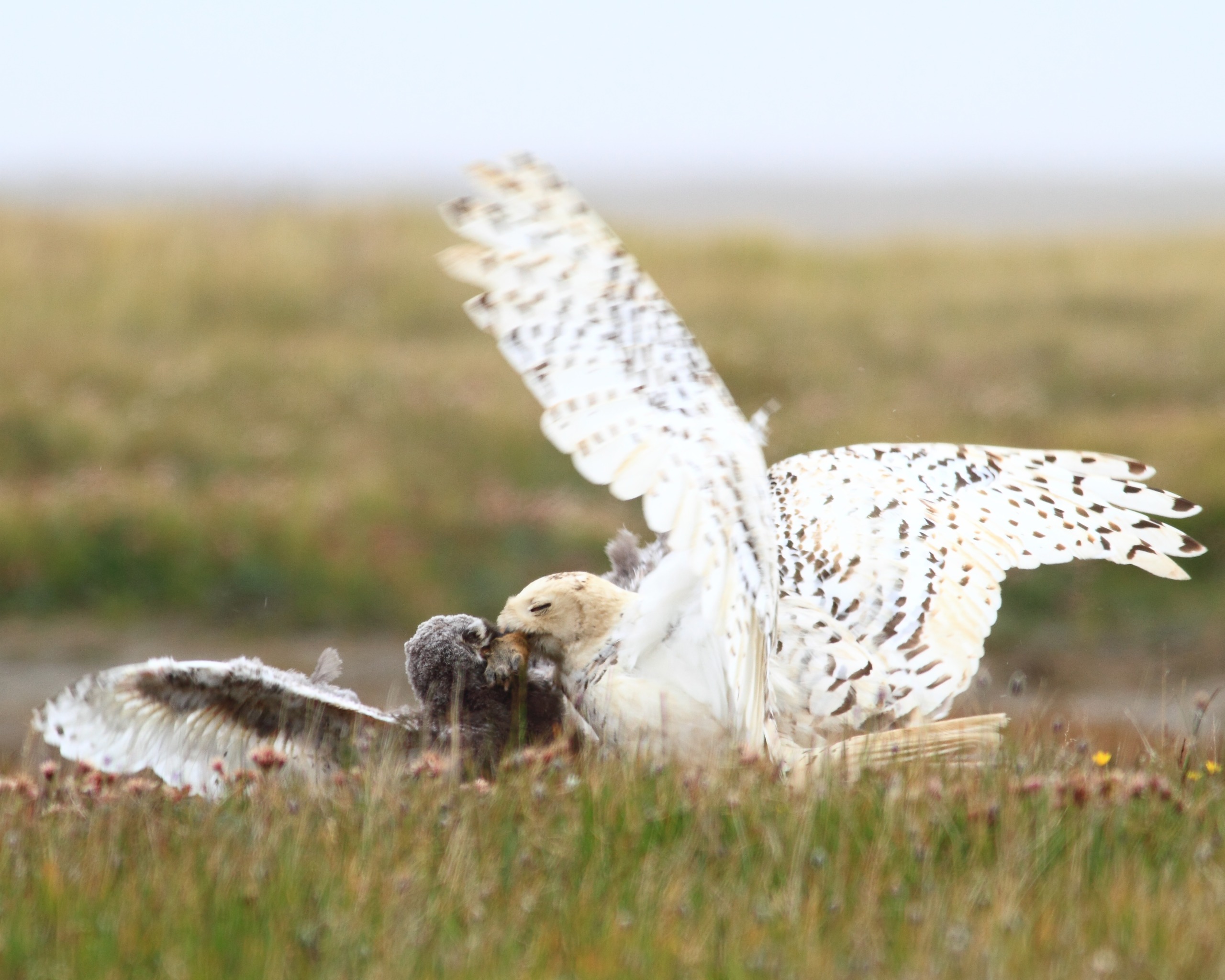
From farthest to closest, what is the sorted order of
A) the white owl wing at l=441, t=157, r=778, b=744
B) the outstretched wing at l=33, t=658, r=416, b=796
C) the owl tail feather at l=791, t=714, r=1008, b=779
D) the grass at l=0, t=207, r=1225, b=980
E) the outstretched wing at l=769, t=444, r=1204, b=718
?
the outstretched wing at l=769, t=444, r=1204, b=718 < the outstretched wing at l=33, t=658, r=416, b=796 < the owl tail feather at l=791, t=714, r=1008, b=779 < the white owl wing at l=441, t=157, r=778, b=744 < the grass at l=0, t=207, r=1225, b=980

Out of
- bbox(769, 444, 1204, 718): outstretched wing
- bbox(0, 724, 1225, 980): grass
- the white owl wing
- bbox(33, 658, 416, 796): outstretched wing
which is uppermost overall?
the white owl wing

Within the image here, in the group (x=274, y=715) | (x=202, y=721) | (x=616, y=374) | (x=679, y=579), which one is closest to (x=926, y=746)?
(x=679, y=579)

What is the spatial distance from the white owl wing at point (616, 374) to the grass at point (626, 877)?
558mm

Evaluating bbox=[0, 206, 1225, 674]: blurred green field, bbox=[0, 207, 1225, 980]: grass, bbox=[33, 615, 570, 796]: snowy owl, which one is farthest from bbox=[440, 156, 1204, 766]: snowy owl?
bbox=[0, 206, 1225, 674]: blurred green field

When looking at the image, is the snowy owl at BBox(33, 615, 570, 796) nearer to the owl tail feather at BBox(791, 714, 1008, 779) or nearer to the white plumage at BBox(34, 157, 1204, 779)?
the white plumage at BBox(34, 157, 1204, 779)

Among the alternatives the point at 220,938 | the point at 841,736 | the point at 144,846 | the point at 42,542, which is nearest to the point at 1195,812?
the point at 841,736

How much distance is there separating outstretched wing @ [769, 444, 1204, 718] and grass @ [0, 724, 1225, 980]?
1.13 m

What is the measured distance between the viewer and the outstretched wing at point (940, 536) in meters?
4.57

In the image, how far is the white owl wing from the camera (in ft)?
10.6

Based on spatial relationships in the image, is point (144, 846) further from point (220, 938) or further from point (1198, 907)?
point (1198, 907)

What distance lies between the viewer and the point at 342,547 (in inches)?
412

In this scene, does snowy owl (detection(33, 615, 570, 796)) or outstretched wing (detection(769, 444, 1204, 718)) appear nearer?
snowy owl (detection(33, 615, 570, 796))

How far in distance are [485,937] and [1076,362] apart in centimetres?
1374

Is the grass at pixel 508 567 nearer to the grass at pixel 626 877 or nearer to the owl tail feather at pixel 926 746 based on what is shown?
the grass at pixel 626 877
